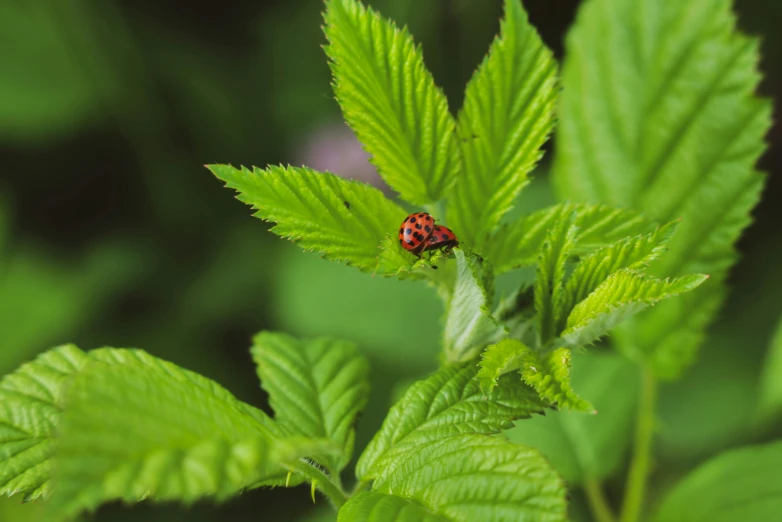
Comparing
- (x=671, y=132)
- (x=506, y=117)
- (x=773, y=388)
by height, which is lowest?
(x=773, y=388)

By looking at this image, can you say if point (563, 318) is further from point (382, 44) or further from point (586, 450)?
point (586, 450)

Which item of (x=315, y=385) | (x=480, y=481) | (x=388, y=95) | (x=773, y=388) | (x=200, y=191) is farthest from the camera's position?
(x=200, y=191)

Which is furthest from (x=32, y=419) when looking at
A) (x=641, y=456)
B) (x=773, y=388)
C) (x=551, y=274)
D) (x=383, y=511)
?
(x=773, y=388)

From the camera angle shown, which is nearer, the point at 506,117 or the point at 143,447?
the point at 143,447

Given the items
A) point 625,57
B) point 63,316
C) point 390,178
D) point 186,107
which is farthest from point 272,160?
point 390,178

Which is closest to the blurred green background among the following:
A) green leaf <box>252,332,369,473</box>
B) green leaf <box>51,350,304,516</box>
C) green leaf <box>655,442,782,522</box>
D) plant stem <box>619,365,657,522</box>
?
plant stem <box>619,365,657,522</box>

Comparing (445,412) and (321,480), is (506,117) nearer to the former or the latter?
(445,412)
